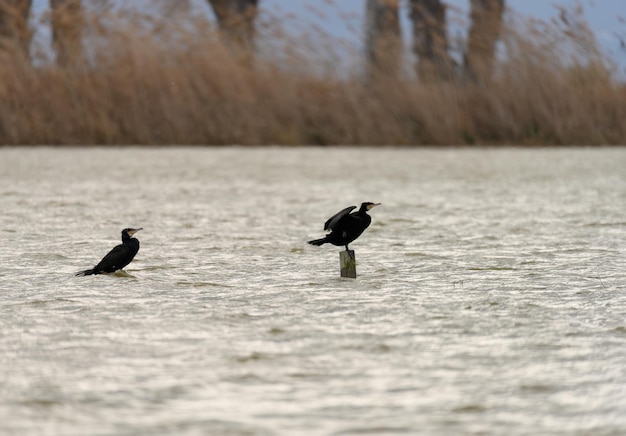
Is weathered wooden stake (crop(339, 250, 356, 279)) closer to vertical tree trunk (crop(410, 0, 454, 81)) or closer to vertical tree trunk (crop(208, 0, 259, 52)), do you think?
vertical tree trunk (crop(410, 0, 454, 81))

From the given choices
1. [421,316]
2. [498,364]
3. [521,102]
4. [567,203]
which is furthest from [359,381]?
[521,102]

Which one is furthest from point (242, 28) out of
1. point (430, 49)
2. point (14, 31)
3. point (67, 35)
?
point (14, 31)

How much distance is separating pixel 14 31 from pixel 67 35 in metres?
0.52

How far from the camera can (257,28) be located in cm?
1267

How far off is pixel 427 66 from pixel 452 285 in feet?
27.6

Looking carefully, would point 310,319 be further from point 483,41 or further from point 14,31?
point 14,31

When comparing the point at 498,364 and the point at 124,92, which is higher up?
the point at 124,92

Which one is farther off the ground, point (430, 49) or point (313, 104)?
point (430, 49)

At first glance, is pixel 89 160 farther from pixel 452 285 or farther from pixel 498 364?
pixel 498 364

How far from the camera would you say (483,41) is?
12.0m

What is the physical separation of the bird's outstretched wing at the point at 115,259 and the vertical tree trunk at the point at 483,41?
822cm

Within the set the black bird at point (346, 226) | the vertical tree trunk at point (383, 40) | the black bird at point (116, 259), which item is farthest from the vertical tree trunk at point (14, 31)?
the black bird at point (346, 226)

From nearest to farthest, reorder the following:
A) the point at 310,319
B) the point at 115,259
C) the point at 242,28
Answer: the point at 310,319 → the point at 115,259 → the point at 242,28

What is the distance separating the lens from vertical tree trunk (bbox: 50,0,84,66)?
1195cm
